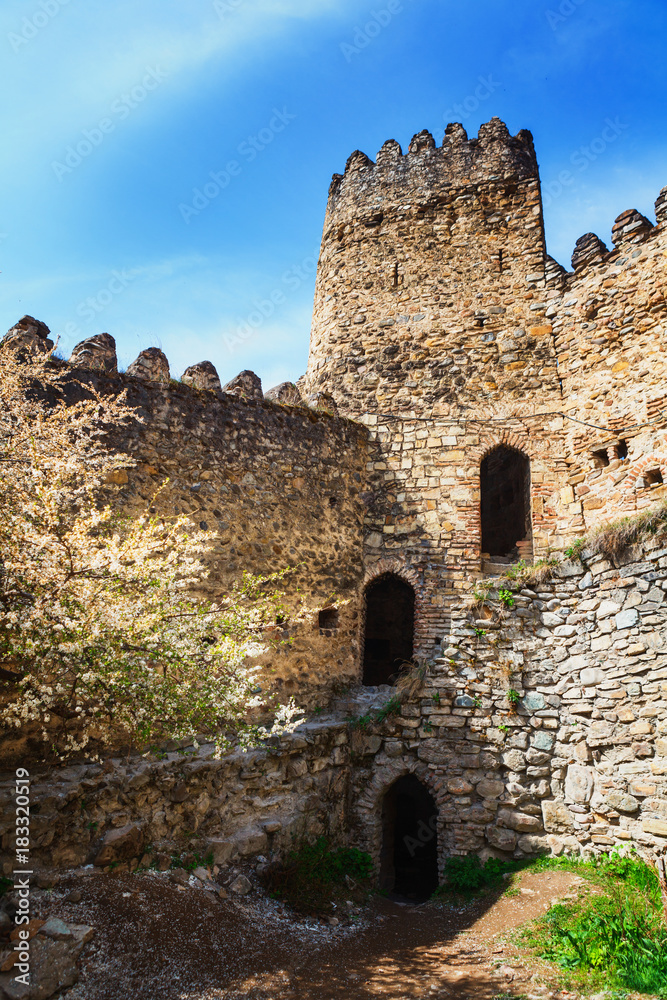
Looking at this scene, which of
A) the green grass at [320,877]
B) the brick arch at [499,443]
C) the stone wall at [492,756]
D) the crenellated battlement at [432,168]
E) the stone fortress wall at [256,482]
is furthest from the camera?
the crenellated battlement at [432,168]

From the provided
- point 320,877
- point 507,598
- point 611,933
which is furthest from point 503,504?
point 611,933

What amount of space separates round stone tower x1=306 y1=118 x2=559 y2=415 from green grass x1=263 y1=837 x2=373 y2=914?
24.6ft

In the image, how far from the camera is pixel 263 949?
20.3ft

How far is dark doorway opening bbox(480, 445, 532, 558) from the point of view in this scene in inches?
551

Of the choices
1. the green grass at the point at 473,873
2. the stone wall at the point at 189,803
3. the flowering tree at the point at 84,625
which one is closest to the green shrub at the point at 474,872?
the green grass at the point at 473,873

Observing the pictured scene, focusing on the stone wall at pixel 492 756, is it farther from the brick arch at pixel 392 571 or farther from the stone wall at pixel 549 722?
the brick arch at pixel 392 571

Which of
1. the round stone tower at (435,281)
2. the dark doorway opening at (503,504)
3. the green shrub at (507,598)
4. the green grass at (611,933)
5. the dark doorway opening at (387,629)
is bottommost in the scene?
the green grass at (611,933)

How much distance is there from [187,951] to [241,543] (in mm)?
5210

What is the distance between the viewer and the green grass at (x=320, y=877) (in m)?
7.43

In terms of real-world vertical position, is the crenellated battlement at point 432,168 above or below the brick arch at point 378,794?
above

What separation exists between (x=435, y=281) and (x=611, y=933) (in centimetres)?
1096

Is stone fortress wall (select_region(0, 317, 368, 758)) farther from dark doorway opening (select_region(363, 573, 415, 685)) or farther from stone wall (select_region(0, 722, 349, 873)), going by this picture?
dark doorway opening (select_region(363, 573, 415, 685))

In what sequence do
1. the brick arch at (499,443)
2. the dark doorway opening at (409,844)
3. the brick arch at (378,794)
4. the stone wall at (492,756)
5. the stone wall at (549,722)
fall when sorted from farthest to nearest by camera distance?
the brick arch at (499,443) < the dark doorway opening at (409,844) < the brick arch at (378,794) < the stone wall at (549,722) < the stone wall at (492,756)

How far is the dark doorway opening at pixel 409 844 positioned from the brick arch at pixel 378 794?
550 mm
